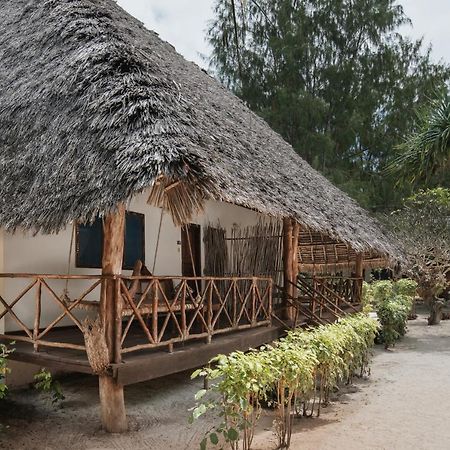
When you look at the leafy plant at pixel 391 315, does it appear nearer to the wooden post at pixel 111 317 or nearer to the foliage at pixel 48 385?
the foliage at pixel 48 385

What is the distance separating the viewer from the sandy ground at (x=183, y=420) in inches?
177

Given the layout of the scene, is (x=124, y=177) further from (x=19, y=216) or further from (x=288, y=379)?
(x=288, y=379)

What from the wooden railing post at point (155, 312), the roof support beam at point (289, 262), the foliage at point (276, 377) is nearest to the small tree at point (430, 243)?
the roof support beam at point (289, 262)

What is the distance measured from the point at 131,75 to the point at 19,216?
1.62 meters

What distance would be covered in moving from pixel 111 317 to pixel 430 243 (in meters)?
11.6

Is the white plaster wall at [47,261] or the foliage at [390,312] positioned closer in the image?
the white plaster wall at [47,261]

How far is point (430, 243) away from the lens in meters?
13.9

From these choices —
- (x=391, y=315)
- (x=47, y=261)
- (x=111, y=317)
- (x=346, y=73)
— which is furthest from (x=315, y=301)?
(x=346, y=73)

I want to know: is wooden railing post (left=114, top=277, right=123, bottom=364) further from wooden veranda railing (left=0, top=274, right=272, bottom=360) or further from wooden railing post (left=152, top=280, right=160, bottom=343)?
wooden railing post (left=152, top=280, right=160, bottom=343)

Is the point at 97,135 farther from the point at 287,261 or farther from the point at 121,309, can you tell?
the point at 287,261

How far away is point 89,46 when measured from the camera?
5.30 meters

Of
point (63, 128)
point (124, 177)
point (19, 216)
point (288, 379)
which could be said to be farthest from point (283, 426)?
point (63, 128)

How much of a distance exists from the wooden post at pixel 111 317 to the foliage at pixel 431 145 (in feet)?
31.9

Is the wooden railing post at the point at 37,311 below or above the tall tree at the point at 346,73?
below
